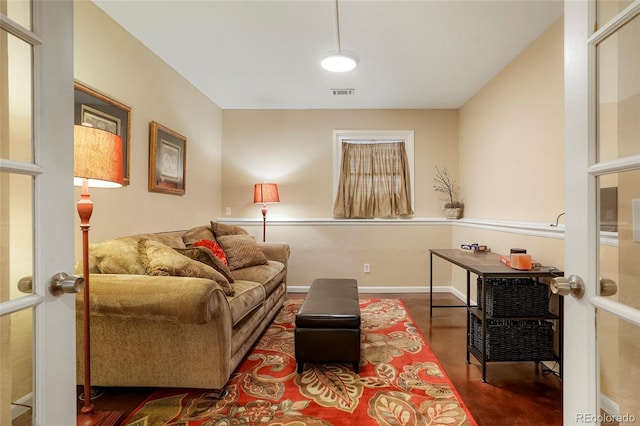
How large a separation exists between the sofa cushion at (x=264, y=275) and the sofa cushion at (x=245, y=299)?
6.2 inches

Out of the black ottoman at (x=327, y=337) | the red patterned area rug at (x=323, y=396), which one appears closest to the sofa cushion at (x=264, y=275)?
the red patterned area rug at (x=323, y=396)

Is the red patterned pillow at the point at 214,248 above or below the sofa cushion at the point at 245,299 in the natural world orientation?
above

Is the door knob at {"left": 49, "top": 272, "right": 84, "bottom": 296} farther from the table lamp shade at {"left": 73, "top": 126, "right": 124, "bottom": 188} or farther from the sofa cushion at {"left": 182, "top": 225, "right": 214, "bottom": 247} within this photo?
the sofa cushion at {"left": 182, "top": 225, "right": 214, "bottom": 247}

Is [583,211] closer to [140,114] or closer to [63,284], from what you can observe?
[63,284]

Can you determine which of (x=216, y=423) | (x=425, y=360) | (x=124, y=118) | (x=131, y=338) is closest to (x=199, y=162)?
(x=124, y=118)

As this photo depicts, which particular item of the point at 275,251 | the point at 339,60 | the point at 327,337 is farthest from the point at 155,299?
the point at 339,60

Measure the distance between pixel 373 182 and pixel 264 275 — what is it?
2183 millimetres

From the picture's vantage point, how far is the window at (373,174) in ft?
14.1

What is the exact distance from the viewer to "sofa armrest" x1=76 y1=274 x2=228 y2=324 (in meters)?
1.62

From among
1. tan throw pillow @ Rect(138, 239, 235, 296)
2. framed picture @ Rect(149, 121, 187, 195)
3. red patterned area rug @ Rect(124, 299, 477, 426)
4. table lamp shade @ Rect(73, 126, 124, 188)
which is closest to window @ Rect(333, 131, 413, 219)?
framed picture @ Rect(149, 121, 187, 195)

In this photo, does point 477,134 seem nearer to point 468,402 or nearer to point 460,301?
point 460,301

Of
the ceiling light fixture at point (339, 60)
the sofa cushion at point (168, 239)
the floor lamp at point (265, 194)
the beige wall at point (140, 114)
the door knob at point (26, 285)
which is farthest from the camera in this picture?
the floor lamp at point (265, 194)

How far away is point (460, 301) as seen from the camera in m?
3.82

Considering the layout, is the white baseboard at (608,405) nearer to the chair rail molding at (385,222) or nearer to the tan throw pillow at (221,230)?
the chair rail molding at (385,222)
